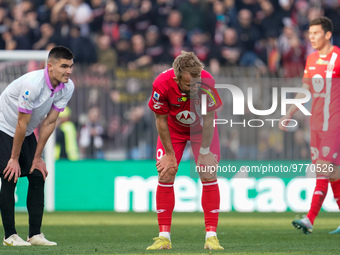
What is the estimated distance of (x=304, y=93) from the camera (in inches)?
360

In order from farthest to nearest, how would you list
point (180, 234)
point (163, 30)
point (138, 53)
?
1. point (163, 30)
2. point (138, 53)
3. point (180, 234)

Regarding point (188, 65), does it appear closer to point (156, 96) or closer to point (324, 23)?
point (156, 96)

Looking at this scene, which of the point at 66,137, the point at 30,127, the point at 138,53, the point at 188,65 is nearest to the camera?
the point at 188,65

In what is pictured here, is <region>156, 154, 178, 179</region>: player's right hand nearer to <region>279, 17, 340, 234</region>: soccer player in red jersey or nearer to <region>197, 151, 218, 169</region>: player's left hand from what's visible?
<region>197, 151, 218, 169</region>: player's left hand

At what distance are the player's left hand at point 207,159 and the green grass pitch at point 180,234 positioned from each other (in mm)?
793

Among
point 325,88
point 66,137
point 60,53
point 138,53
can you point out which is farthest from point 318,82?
point 138,53

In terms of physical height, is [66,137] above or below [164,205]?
above

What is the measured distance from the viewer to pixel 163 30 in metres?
16.9

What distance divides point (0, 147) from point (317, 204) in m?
3.74

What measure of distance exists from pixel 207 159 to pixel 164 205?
1.98ft

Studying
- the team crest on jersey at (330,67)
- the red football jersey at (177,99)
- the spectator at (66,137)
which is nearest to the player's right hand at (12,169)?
the red football jersey at (177,99)

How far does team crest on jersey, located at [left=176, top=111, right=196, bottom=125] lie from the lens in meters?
7.12

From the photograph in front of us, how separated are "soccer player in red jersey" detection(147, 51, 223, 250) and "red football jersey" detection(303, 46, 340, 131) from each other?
7.10 ft

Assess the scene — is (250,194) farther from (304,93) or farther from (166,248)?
(166,248)
